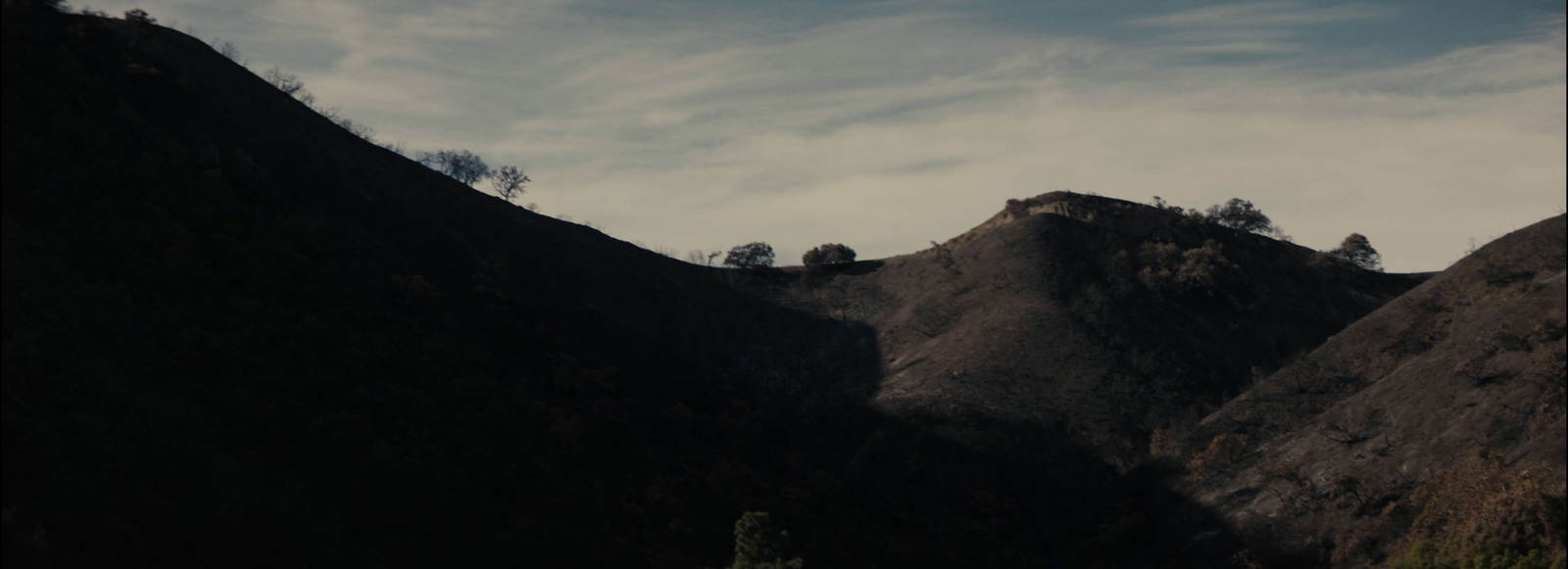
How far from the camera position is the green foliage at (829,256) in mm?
85562

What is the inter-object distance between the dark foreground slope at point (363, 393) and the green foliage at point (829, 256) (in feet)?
61.1

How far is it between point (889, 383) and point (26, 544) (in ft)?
157

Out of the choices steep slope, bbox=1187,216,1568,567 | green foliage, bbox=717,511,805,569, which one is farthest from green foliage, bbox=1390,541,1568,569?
green foliage, bbox=717,511,805,569

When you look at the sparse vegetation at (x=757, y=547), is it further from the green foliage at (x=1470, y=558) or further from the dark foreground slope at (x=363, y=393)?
the green foliage at (x=1470, y=558)

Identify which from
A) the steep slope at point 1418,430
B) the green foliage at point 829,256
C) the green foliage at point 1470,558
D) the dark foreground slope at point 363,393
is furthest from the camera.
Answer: the green foliage at point 829,256

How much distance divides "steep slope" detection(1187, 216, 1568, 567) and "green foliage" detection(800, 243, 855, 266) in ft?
132

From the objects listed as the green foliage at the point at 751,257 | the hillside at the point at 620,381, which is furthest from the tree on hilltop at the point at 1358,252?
the green foliage at the point at 751,257

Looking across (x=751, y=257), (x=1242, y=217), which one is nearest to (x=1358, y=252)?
(x=1242, y=217)

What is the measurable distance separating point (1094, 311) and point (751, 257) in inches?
1328

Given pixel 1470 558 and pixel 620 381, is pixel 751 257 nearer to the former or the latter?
pixel 620 381

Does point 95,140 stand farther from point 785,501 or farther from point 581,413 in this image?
point 785,501

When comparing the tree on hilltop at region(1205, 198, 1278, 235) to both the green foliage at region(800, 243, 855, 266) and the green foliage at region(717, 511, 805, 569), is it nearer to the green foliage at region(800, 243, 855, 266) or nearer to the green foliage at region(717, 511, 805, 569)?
the green foliage at region(800, 243, 855, 266)

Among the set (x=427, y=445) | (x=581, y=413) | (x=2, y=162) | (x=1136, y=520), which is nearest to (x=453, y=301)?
(x=581, y=413)

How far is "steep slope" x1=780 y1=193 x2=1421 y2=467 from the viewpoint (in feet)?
187
